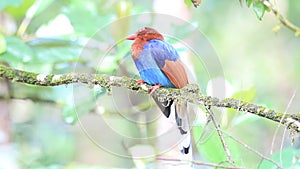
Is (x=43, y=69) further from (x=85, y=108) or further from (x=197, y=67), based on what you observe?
(x=197, y=67)

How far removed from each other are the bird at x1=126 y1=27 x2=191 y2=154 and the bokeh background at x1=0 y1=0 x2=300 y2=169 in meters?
0.04

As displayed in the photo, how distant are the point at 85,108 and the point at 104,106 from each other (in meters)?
0.20

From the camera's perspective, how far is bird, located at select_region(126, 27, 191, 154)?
3.69ft

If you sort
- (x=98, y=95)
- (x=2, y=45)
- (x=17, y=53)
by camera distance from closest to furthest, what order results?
1. (x=98, y=95)
2. (x=2, y=45)
3. (x=17, y=53)

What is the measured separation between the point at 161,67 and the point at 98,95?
0.38 metres

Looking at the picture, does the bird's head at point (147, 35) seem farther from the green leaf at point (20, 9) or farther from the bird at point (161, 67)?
the green leaf at point (20, 9)

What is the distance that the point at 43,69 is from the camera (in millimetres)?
2334

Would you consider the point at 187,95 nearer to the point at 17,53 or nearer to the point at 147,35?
the point at 147,35

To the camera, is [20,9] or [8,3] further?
[20,9]

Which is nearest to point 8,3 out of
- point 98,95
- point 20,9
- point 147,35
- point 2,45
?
point 2,45

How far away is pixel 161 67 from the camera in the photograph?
1.14m

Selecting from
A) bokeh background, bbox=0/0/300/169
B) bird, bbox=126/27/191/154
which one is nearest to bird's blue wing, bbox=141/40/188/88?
bird, bbox=126/27/191/154

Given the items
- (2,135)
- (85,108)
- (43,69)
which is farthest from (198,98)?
(43,69)

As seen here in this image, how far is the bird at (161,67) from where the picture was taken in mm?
1125
